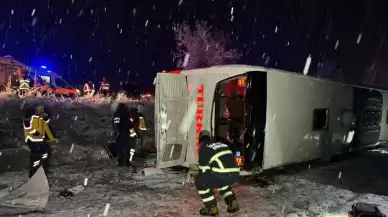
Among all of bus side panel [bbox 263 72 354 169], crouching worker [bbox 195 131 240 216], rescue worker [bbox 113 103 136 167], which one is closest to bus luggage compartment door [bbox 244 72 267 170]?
bus side panel [bbox 263 72 354 169]

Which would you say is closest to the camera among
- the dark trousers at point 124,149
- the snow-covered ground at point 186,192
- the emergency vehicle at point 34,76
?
the snow-covered ground at point 186,192

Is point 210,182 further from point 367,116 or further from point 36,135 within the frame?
point 367,116

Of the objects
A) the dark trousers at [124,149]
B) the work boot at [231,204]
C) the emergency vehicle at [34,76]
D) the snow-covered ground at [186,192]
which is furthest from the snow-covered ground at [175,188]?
the emergency vehicle at [34,76]

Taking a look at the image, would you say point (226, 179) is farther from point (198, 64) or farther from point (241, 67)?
point (198, 64)

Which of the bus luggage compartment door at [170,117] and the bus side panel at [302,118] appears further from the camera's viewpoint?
the bus side panel at [302,118]

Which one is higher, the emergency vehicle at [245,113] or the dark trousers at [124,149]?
the emergency vehicle at [245,113]

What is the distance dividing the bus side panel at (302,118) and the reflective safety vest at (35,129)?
4774 millimetres

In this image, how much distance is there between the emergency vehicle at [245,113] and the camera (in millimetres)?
7824

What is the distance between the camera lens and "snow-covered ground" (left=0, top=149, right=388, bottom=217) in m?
6.12

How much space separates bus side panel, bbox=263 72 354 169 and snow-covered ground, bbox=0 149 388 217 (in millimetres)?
551

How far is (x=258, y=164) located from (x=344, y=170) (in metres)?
3.01

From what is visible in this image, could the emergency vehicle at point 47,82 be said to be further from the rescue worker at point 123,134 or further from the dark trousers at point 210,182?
the dark trousers at point 210,182

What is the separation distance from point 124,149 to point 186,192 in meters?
2.85

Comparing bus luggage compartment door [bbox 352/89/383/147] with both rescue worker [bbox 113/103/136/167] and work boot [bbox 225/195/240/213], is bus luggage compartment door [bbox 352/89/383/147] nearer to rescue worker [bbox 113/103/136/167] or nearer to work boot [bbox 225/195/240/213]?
rescue worker [bbox 113/103/136/167]
